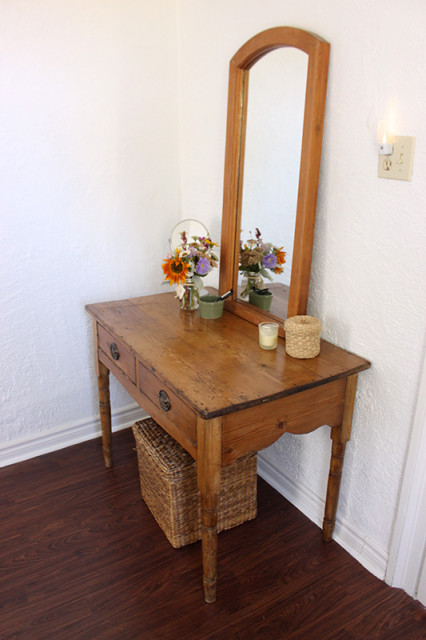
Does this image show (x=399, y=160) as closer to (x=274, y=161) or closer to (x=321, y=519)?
(x=274, y=161)

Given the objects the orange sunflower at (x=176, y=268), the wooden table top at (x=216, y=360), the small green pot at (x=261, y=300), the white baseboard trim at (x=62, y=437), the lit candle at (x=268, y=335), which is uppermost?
the orange sunflower at (x=176, y=268)

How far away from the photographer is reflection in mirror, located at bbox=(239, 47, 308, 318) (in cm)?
160

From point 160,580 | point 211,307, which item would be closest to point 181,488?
point 160,580

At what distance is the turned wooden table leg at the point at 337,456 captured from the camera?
159cm

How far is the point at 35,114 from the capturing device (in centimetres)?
192

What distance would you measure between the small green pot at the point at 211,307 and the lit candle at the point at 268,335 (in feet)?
1.00

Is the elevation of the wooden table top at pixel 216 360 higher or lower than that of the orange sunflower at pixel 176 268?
lower

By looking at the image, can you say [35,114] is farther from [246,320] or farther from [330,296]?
[330,296]

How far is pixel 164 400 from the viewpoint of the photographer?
1513mm

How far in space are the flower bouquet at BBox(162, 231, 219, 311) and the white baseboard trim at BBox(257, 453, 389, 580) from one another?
0.82m

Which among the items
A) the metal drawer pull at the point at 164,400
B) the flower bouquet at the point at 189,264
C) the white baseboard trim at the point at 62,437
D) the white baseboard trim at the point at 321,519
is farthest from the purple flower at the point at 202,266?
the white baseboard trim at the point at 62,437

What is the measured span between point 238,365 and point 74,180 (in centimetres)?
111

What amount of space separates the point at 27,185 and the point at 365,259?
1314 millimetres

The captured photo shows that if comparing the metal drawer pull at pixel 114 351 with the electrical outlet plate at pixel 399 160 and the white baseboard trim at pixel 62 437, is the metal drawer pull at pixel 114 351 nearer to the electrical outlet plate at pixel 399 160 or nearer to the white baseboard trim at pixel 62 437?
the white baseboard trim at pixel 62 437
